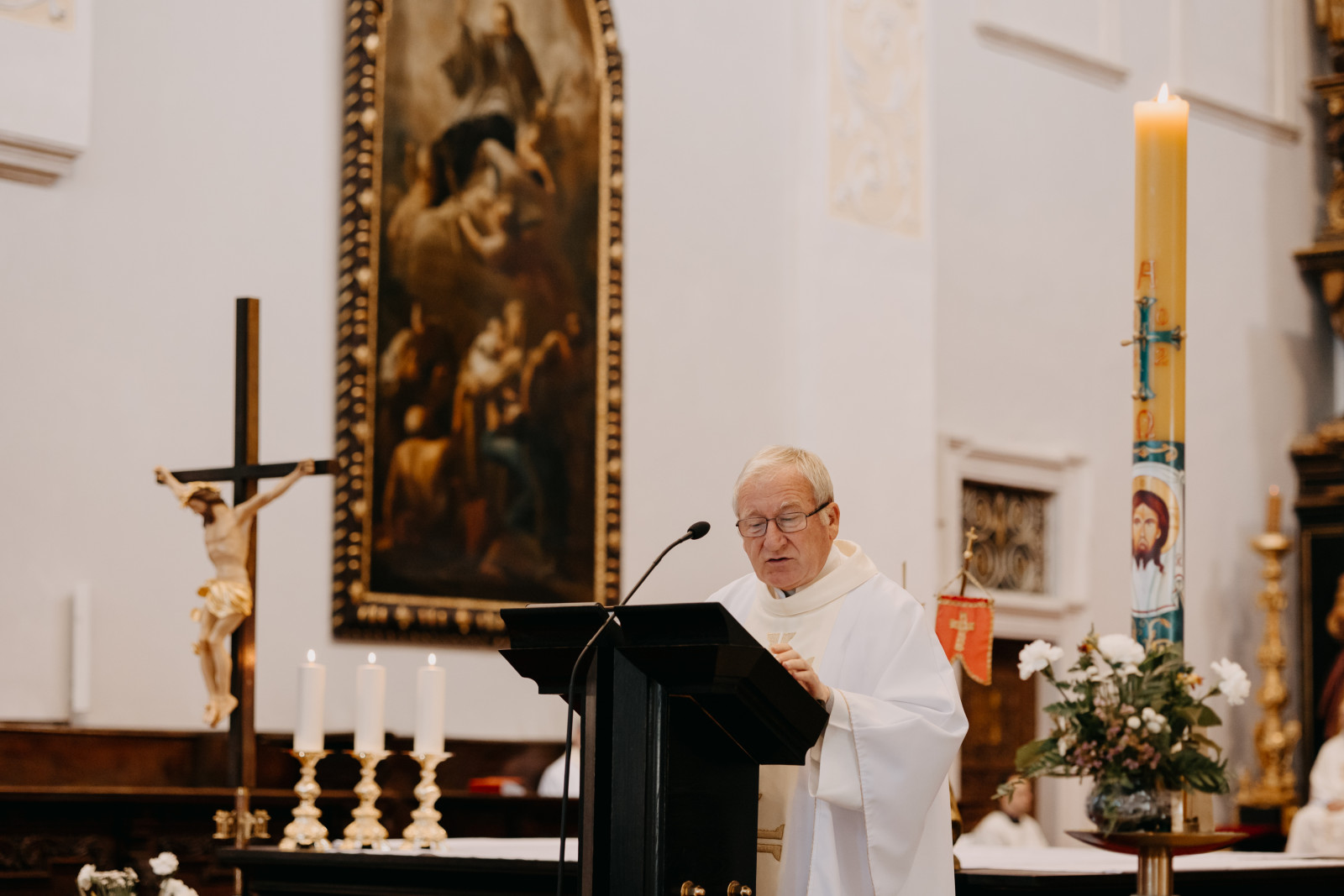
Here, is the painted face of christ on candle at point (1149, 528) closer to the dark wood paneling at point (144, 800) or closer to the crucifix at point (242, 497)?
the crucifix at point (242, 497)

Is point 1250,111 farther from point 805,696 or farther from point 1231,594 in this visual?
point 805,696

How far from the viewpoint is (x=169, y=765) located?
24.0ft

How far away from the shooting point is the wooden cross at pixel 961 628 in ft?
14.9

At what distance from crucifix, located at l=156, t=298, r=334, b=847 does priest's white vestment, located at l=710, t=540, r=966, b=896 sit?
1.94m

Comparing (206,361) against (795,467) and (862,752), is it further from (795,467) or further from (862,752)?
(862,752)

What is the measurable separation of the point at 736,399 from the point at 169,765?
3.81 metres

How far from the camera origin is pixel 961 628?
4547mm

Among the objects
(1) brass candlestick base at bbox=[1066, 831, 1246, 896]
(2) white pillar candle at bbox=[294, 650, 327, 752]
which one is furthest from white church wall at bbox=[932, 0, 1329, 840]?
(1) brass candlestick base at bbox=[1066, 831, 1246, 896]

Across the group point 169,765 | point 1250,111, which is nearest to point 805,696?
point 169,765

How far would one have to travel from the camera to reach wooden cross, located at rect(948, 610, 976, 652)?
4.53m

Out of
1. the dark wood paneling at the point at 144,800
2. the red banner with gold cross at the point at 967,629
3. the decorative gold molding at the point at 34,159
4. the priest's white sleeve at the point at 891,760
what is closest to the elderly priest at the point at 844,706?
the priest's white sleeve at the point at 891,760

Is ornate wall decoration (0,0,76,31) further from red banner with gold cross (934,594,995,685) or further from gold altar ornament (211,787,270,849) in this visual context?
red banner with gold cross (934,594,995,685)

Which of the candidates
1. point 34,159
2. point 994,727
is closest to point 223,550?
point 34,159

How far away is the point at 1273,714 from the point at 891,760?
370 inches
